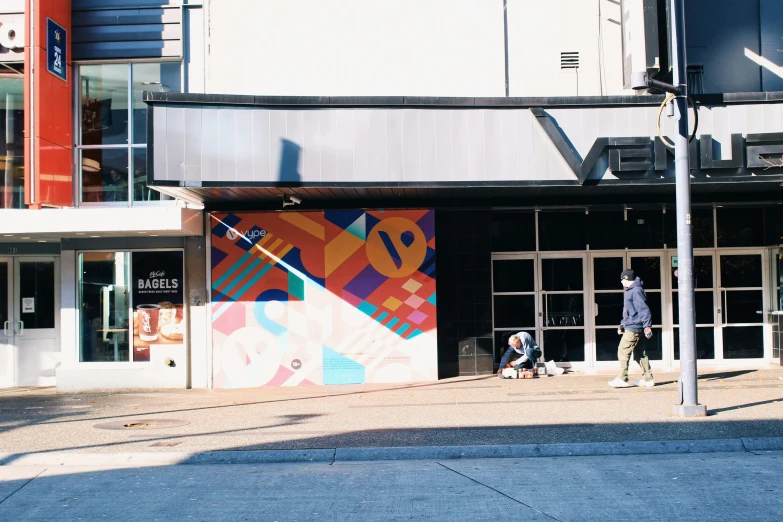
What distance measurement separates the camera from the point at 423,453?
8391 mm

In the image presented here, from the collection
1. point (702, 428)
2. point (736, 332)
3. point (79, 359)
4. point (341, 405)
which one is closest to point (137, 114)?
point (79, 359)

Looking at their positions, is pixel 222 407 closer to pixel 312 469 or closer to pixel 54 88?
pixel 312 469

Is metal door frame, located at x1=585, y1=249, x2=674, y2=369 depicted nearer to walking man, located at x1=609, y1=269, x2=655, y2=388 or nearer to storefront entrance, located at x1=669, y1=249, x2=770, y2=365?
storefront entrance, located at x1=669, y1=249, x2=770, y2=365

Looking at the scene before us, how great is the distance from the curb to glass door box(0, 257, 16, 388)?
677 centimetres

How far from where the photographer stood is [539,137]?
11.8 meters

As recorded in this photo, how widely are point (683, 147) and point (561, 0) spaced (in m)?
5.35

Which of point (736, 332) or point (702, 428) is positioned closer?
point (702, 428)

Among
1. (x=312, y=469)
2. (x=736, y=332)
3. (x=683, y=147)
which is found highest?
(x=683, y=147)

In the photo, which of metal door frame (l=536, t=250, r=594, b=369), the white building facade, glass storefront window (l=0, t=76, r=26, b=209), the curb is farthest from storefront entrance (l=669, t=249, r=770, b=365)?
glass storefront window (l=0, t=76, r=26, b=209)

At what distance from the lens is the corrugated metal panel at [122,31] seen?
13906 millimetres

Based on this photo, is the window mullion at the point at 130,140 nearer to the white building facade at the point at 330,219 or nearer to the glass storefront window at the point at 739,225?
the white building facade at the point at 330,219

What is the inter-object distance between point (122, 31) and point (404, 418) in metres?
8.98

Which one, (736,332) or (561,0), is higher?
(561,0)

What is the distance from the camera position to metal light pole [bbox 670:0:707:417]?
9609 mm
